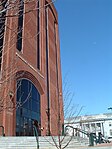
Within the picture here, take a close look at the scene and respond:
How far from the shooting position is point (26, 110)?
22578 millimetres

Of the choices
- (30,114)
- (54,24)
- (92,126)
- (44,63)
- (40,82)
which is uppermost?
(54,24)

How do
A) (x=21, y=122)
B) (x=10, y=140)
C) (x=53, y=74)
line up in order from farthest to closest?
(x=53, y=74) < (x=21, y=122) < (x=10, y=140)

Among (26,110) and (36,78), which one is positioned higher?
(36,78)

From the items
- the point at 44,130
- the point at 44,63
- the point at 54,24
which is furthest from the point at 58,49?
the point at 44,130

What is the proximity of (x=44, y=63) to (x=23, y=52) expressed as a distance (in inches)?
234

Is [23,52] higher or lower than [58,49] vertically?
lower

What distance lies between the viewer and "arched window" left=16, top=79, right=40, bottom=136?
67.6ft

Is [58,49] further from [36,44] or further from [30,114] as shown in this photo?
[30,114]

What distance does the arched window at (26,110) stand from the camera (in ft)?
67.6

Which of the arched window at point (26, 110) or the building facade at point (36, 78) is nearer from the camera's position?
the building facade at point (36, 78)

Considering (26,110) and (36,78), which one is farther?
(36,78)

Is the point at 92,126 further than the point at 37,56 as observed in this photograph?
Yes

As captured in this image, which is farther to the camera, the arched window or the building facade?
the arched window

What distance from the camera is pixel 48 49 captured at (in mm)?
33594
